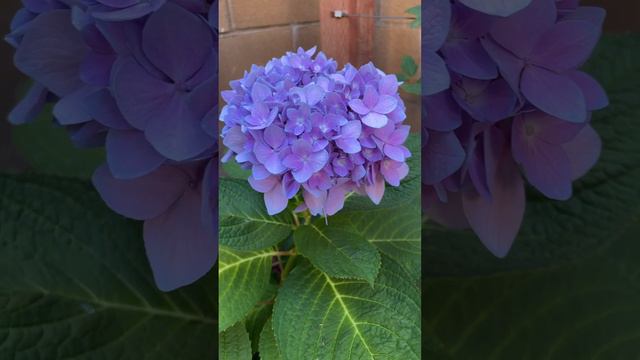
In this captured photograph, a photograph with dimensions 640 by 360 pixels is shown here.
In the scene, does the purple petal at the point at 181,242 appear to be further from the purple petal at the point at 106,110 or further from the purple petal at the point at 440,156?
the purple petal at the point at 440,156

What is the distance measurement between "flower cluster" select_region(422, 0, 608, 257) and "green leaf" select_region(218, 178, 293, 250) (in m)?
0.13

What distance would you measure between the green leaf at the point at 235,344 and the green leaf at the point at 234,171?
14 cm

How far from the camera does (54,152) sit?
583 millimetres

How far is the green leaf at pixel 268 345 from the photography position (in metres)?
0.58

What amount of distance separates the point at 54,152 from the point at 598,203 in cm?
48

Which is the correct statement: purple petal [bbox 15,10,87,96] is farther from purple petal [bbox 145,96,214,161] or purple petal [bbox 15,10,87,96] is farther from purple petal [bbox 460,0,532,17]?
purple petal [bbox 460,0,532,17]

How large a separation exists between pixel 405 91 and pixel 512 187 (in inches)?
5.2

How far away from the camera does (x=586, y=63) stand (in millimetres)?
574

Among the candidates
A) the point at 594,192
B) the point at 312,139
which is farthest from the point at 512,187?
the point at 312,139

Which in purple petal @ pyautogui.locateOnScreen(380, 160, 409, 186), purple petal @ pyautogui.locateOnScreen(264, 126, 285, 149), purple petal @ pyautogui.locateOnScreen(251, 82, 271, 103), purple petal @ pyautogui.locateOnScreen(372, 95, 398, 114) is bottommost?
purple petal @ pyautogui.locateOnScreen(380, 160, 409, 186)

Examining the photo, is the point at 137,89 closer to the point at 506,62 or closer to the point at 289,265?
the point at 289,265

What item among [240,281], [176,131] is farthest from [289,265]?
[176,131]

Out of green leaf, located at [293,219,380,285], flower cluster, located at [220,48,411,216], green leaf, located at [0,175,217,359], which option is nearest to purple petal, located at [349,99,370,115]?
flower cluster, located at [220,48,411,216]

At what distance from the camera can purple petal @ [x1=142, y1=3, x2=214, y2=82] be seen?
55 centimetres
